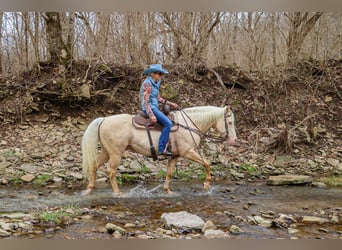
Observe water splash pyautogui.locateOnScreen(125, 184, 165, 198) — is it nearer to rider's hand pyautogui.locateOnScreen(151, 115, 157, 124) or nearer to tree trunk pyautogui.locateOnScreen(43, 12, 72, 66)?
rider's hand pyautogui.locateOnScreen(151, 115, 157, 124)

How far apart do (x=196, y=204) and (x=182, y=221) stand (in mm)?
1480

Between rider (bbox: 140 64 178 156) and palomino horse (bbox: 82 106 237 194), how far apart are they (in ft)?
0.71

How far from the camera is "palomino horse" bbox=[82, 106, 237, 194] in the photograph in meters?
6.73

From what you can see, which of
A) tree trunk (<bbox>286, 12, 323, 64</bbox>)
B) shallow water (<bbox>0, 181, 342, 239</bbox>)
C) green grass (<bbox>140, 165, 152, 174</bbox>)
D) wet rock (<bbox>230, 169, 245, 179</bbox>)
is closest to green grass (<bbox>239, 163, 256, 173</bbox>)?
wet rock (<bbox>230, 169, 245, 179</bbox>)

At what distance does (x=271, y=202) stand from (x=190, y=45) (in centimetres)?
844

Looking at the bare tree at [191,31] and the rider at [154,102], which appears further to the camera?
the bare tree at [191,31]

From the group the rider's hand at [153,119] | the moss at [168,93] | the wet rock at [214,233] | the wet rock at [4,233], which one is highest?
the moss at [168,93]

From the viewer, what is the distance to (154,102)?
687 centimetres

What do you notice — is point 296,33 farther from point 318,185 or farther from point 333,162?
point 318,185

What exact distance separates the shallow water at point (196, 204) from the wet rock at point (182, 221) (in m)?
0.16

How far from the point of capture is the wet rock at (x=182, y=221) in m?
4.65

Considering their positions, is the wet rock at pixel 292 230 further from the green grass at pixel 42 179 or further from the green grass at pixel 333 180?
the green grass at pixel 42 179

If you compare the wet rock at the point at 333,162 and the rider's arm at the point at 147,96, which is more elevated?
the rider's arm at the point at 147,96

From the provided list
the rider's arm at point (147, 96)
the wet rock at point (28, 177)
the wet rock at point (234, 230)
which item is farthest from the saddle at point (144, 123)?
the wet rock at point (28, 177)
